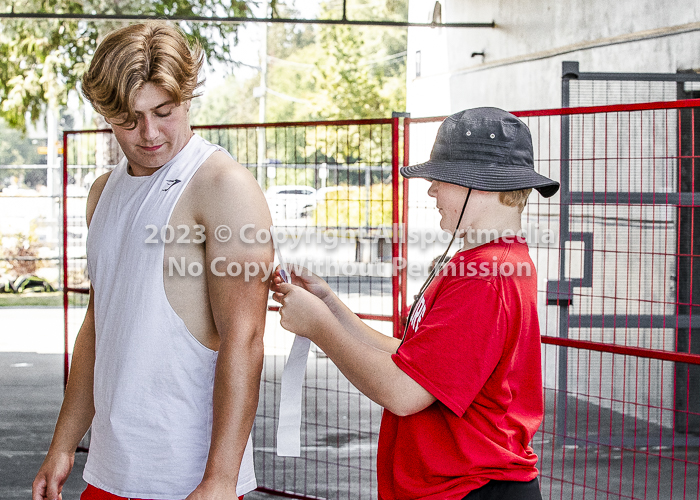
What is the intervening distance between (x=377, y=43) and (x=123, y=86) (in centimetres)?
5320

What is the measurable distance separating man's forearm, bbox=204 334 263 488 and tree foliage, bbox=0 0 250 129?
32.2 ft

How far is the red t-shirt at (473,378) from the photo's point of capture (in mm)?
1616

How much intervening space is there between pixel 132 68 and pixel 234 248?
46 cm

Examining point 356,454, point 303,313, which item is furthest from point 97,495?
point 356,454

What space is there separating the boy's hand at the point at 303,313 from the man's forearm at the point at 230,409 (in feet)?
0.47

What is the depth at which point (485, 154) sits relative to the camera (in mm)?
1759

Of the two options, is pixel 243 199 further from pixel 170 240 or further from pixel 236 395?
pixel 236 395

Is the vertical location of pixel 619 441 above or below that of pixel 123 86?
below

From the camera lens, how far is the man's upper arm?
1.66 m

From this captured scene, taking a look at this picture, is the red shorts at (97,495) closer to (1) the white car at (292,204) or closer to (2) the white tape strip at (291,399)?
(2) the white tape strip at (291,399)

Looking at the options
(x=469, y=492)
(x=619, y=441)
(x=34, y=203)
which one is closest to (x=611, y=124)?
(x=619, y=441)

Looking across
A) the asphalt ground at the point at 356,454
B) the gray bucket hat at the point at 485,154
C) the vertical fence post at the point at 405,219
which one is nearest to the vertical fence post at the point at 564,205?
the asphalt ground at the point at 356,454

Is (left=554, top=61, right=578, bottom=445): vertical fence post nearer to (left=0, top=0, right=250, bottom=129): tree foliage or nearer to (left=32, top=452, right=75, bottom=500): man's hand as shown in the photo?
(left=32, top=452, right=75, bottom=500): man's hand

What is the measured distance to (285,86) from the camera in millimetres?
59438
